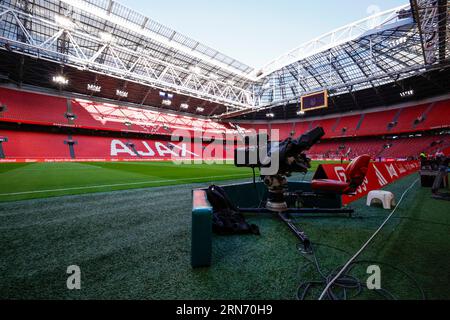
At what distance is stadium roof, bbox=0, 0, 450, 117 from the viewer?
13.9 metres

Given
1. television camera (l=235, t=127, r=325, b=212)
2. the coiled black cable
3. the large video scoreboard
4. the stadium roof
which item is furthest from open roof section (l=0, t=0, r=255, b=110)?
the coiled black cable

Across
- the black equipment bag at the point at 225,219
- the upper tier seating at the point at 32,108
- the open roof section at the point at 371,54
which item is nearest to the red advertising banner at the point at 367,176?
the black equipment bag at the point at 225,219

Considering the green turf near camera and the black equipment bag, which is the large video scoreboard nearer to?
the green turf near camera

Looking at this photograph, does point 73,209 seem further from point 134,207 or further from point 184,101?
point 184,101

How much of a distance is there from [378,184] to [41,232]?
7396 mm

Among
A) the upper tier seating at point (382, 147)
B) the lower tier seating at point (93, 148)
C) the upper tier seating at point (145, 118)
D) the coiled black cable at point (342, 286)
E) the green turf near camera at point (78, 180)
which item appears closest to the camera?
the coiled black cable at point (342, 286)

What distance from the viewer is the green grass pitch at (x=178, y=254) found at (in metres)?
1.23

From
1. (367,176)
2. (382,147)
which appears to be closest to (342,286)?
(367,176)

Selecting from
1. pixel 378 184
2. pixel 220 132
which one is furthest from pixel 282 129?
pixel 378 184

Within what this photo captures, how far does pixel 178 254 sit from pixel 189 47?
959 inches

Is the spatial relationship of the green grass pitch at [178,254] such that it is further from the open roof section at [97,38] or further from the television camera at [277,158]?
the open roof section at [97,38]

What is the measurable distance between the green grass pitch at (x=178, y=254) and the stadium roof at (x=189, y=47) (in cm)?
1217

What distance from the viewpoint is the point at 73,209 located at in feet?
10.5

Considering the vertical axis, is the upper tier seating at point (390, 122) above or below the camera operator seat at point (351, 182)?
above
